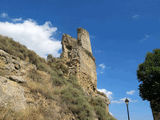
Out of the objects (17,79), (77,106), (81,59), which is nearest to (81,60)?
(81,59)

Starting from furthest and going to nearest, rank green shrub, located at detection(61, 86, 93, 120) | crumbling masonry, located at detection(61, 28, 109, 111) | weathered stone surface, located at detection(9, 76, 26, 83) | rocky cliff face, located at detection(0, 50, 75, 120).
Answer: crumbling masonry, located at detection(61, 28, 109, 111)
green shrub, located at detection(61, 86, 93, 120)
weathered stone surface, located at detection(9, 76, 26, 83)
rocky cliff face, located at detection(0, 50, 75, 120)

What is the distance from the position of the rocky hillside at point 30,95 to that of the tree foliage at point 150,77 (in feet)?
32.1

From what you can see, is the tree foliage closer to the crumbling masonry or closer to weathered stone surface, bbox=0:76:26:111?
the crumbling masonry

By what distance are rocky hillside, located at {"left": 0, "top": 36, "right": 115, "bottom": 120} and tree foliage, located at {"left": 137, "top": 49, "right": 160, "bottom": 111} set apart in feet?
32.1

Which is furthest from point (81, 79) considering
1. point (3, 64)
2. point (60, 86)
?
point (3, 64)

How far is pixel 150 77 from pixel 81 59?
9.25 meters

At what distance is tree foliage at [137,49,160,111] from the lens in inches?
617

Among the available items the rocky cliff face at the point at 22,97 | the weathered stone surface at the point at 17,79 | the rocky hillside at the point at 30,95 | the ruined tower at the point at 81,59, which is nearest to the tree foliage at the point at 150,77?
the ruined tower at the point at 81,59

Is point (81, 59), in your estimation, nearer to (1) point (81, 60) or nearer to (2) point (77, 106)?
(1) point (81, 60)

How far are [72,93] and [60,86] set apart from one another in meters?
0.85

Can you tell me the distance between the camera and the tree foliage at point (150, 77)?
1568 cm

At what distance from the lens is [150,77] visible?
1639 cm

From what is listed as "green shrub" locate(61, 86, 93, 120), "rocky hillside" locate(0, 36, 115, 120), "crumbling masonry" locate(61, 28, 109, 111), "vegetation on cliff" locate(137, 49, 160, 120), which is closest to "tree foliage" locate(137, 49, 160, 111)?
"vegetation on cliff" locate(137, 49, 160, 120)

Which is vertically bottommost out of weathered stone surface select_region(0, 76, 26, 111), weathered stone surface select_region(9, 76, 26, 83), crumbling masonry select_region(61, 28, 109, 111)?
weathered stone surface select_region(0, 76, 26, 111)
